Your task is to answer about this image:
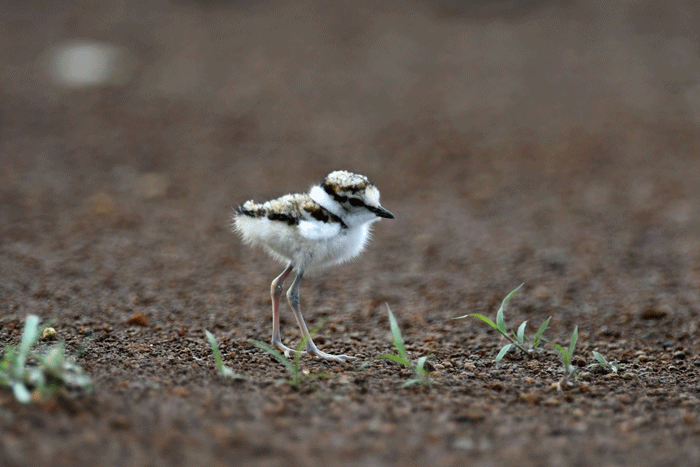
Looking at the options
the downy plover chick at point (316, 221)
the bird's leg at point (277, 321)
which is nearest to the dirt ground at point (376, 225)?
the bird's leg at point (277, 321)

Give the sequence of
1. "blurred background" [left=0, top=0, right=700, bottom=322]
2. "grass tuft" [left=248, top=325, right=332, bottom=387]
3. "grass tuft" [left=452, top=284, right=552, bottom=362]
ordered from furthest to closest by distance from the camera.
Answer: "blurred background" [left=0, top=0, right=700, bottom=322] → "grass tuft" [left=452, top=284, right=552, bottom=362] → "grass tuft" [left=248, top=325, right=332, bottom=387]

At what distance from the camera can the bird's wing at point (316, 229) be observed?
332 cm

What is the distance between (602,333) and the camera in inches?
163

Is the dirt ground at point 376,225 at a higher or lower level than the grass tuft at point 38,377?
higher

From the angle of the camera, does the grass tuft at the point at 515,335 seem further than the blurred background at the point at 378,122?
No

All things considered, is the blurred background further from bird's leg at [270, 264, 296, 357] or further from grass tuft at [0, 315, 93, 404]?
grass tuft at [0, 315, 93, 404]

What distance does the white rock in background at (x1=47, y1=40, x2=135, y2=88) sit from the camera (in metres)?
10.0

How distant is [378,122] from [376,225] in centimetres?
278

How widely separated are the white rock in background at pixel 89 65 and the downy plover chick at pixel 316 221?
7.35 m

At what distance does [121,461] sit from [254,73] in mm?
8803

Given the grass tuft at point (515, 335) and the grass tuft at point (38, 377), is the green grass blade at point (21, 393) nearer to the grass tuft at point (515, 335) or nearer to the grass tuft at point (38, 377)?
the grass tuft at point (38, 377)

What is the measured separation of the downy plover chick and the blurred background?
1972 mm

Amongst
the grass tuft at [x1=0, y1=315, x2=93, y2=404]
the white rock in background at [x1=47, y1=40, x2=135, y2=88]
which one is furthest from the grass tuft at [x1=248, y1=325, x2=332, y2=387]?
the white rock in background at [x1=47, y1=40, x2=135, y2=88]

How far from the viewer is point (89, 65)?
10.3m
